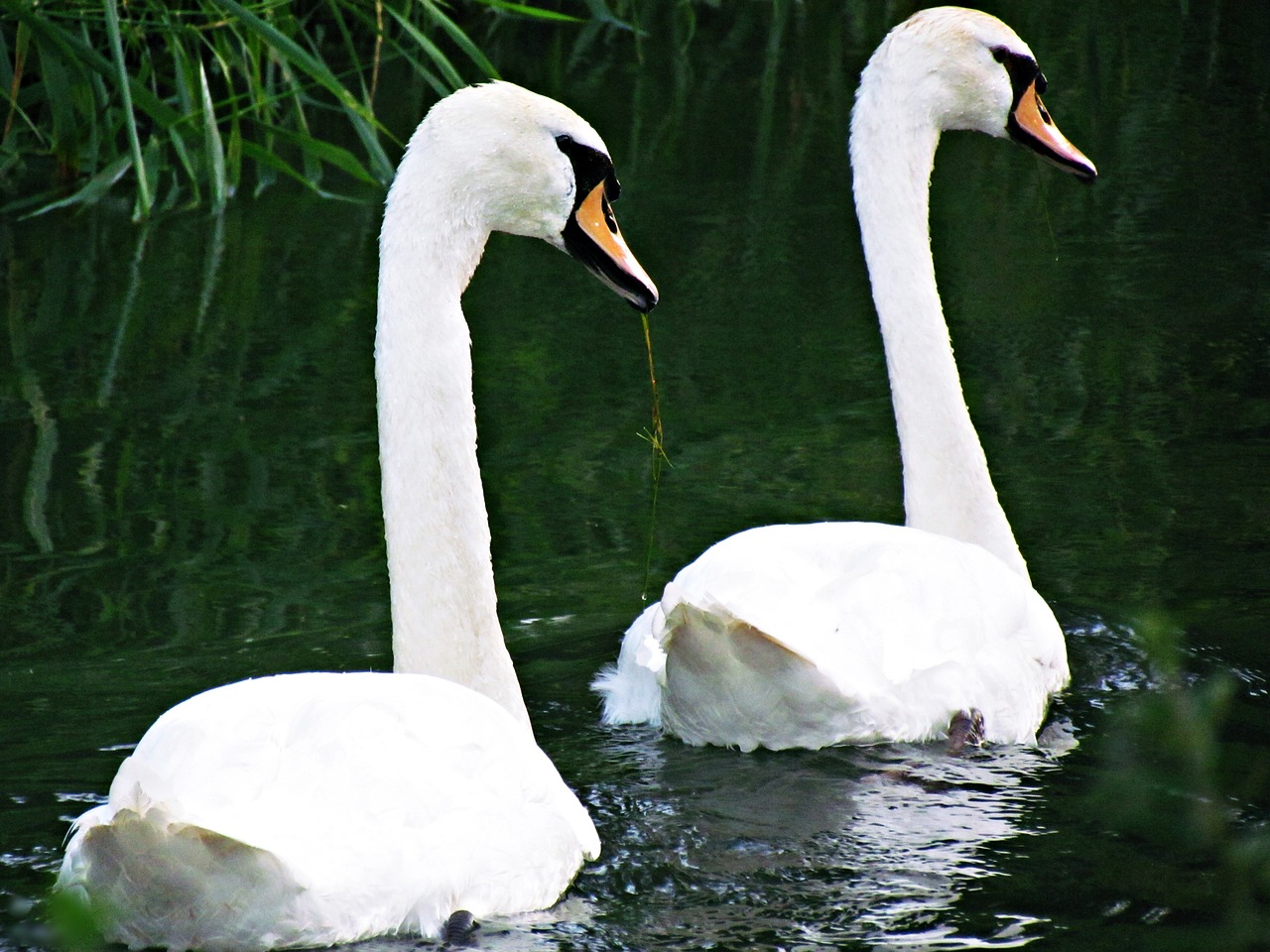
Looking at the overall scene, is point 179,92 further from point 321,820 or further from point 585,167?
point 321,820

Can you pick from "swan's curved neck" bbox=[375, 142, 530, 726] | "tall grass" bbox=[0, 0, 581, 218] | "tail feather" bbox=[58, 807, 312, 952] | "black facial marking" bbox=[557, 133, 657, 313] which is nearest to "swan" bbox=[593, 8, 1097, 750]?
"swan's curved neck" bbox=[375, 142, 530, 726]

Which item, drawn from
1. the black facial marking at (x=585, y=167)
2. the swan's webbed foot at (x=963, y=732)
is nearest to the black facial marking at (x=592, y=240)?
the black facial marking at (x=585, y=167)

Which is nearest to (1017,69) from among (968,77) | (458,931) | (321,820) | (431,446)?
(968,77)

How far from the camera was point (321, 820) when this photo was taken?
3.19 metres

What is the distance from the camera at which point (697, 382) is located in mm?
8070

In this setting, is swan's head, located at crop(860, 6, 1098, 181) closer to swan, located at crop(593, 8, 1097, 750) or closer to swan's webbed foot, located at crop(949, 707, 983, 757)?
swan, located at crop(593, 8, 1097, 750)

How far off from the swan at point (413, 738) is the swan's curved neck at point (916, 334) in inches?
55.5

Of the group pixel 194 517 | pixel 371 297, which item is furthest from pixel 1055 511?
pixel 371 297

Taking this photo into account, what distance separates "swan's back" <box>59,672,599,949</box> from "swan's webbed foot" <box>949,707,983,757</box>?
117 cm

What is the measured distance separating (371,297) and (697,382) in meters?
2.05

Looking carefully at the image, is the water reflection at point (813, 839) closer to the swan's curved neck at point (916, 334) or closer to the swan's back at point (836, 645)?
the swan's back at point (836, 645)

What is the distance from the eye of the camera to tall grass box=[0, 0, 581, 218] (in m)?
7.32

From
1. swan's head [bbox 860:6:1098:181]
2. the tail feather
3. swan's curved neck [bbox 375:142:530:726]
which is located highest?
swan's head [bbox 860:6:1098:181]

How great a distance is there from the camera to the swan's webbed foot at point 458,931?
334cm
